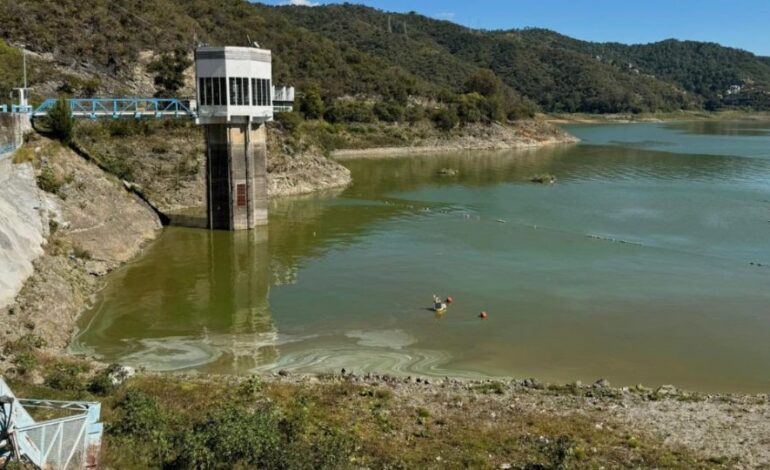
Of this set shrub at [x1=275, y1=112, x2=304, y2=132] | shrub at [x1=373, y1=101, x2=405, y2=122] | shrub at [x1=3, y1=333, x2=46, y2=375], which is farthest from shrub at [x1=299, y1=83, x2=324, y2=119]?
shrub at [x1=3, y1=333, x2=46, y2=375]

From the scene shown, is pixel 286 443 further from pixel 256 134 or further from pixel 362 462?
pixel 256 134

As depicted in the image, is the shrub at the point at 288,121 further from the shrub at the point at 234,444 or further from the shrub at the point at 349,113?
the shrub at the point at 234,444

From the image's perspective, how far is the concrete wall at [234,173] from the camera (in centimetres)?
4641

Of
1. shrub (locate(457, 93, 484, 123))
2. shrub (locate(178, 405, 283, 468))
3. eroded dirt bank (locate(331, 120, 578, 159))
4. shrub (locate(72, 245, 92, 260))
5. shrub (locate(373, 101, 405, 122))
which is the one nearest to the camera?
shrub (locate(178, 405, 283, 468))

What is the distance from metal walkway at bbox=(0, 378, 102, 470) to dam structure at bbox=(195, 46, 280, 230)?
1304 inches

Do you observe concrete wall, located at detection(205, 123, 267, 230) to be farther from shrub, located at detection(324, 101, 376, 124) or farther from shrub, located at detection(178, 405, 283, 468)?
shrub, located at detection(324, 101, 376, 124)

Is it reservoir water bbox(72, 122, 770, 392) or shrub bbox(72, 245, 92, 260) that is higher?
shrub bbox(72, 245, 92, 260)

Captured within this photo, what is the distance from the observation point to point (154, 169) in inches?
2119

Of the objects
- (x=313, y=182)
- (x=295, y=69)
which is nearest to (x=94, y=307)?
(x=313, y=182)

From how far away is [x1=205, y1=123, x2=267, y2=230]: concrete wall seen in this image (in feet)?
152

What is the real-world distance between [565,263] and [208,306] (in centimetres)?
2006

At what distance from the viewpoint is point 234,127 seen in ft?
152

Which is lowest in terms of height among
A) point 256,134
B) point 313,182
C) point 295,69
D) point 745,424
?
point 745,424

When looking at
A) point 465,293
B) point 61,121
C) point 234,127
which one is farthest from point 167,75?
point 465,293
